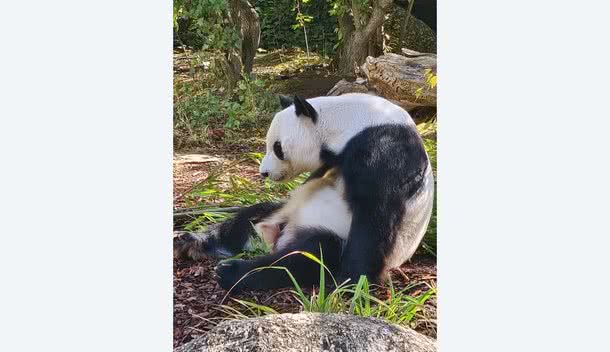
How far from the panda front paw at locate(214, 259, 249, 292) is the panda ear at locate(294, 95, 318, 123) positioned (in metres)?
0.90

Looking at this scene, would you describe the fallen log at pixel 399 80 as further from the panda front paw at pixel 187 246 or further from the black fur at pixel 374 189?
the panda front paw at pixel 187 246

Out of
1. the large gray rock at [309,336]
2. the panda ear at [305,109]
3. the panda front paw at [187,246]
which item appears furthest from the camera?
the panda front paw at [187,246]

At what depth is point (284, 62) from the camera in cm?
563

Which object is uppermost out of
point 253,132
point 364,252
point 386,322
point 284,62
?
point 284,62

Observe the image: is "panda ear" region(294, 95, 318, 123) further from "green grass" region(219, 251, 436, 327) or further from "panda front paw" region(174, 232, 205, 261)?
"panda front paw" region(174, 232, 205, 261)

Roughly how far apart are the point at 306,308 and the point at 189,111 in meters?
1.41

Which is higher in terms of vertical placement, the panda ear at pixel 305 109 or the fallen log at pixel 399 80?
the fallen log at pixel 399 80

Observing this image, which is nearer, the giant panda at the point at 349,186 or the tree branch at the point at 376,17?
the giant panda at the point at 349,186

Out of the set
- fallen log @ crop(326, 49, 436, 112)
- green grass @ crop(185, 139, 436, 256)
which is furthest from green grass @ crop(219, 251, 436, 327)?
fallen log @ crop(326, 49, 436, 112)

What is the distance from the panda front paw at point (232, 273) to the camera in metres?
5.12

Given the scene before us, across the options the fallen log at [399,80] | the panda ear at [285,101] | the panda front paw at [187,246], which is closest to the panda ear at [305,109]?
the panda ear at [285,101]

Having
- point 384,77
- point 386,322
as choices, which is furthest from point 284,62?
point 386,322

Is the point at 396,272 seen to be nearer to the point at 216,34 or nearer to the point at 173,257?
the point at 173,257

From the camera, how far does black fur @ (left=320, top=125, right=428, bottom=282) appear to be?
496 centimetres
